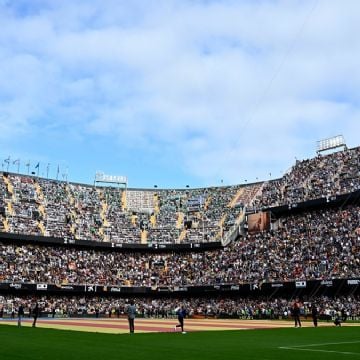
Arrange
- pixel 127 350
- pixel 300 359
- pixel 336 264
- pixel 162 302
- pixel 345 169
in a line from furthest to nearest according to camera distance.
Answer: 1. pixel 162 302
2. pixel 345 169
3. pixel 336 264
4. pixel 127 350
5. pixel 300 359

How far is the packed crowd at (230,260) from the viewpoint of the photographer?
63.1m

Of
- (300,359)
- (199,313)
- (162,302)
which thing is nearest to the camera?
(300,359)

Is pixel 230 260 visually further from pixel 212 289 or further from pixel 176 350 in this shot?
pixel 176 350

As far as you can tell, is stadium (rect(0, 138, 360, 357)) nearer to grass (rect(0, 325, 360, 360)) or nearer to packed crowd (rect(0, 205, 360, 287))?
packed crowd (rect(0, 205, 360, 287))

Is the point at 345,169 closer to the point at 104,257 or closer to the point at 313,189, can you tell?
the point at 313,189

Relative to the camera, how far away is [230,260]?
252 feet

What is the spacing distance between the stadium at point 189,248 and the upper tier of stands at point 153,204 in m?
0.20

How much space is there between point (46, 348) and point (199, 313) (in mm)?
48839

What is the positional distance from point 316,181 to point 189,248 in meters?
21.1

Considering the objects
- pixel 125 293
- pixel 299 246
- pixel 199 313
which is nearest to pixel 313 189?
pixel 299 246

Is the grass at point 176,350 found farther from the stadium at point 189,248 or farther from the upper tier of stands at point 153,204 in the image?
the upper tier of stands at point 153,204

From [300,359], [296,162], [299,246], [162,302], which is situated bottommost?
[300,359]

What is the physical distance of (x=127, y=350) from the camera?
1964 centimetres

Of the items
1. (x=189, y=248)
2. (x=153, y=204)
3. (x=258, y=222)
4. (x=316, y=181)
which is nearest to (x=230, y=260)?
(x=258, y=222)
